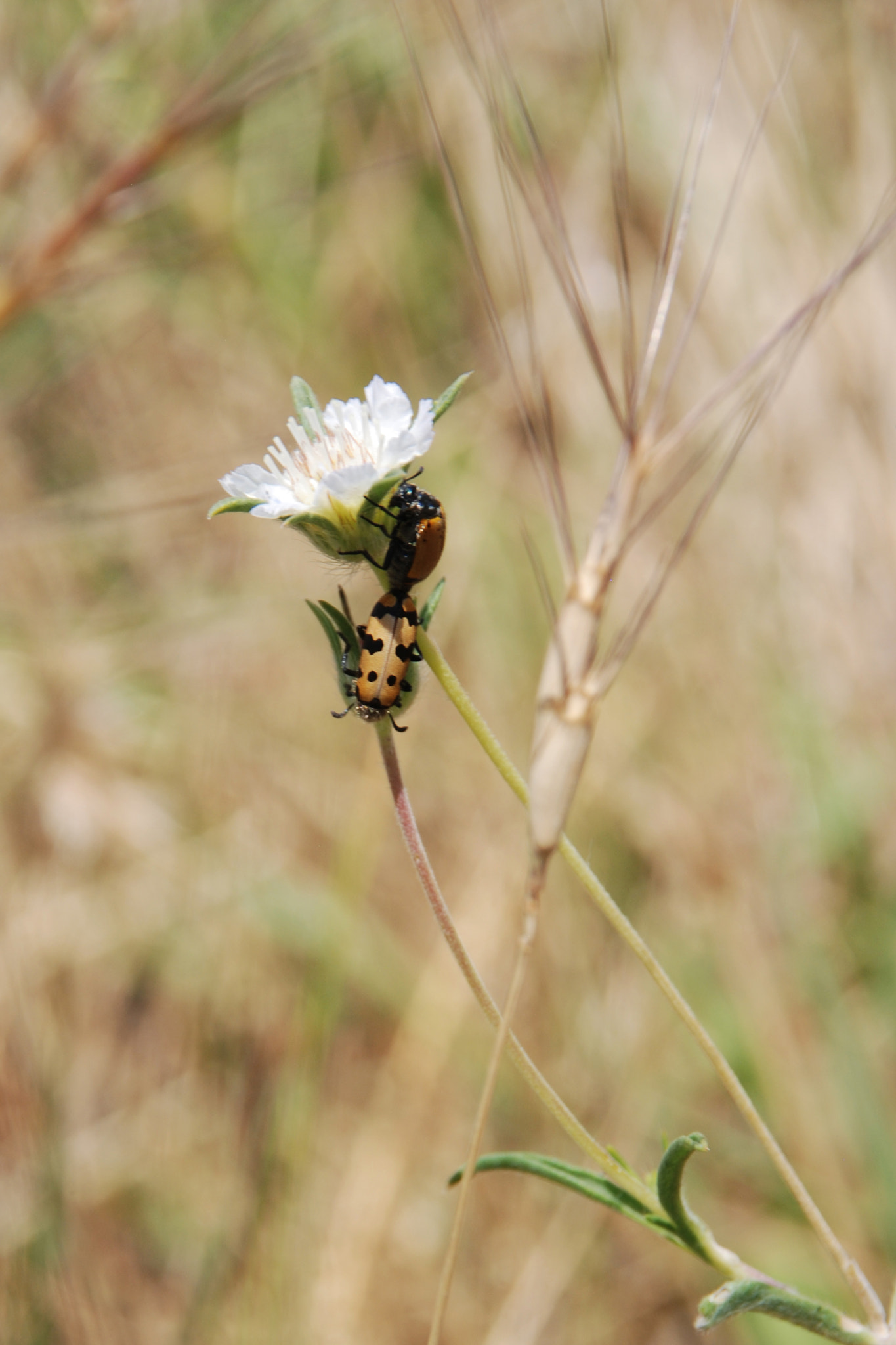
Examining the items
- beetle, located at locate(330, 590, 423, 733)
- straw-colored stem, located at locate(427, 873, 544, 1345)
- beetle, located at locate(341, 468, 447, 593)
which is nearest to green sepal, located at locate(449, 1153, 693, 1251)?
straw-colored stem, located at locate(427, 873, 544, 1345)

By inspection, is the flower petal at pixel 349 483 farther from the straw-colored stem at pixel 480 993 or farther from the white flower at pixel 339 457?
the straw-colored stem at pixel 480 993

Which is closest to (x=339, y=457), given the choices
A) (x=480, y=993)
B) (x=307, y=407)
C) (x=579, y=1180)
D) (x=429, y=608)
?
(x=307, y=407)

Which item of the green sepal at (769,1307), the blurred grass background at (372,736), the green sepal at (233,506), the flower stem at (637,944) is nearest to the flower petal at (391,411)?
the green sepal at (233,506)

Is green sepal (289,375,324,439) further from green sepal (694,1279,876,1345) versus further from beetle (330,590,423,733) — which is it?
green sepal (694,1279,876,1345)

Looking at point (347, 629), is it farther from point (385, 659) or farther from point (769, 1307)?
point (769, 1307)

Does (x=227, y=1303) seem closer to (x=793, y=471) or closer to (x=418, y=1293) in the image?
(x=418, y=1293)

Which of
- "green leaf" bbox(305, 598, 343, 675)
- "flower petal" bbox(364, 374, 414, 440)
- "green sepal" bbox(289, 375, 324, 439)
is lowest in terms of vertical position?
"green leaf" bbox(305, 598, 343, 675)
